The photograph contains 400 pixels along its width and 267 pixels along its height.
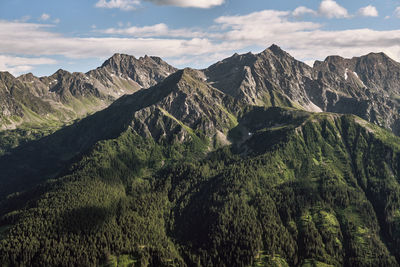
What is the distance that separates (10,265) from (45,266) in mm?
22610

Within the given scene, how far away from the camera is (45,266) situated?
199625mm

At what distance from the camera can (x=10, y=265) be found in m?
199
